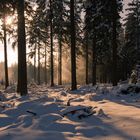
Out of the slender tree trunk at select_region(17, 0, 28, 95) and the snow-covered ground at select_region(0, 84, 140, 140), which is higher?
the slender tree trunk at select_region(17, 0, 28, 95)

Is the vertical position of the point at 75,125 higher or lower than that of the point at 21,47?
lower

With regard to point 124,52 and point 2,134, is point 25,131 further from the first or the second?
point 124,52

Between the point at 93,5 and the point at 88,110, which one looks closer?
the point at 88,110

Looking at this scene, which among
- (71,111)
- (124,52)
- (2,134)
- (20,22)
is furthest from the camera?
(124,52)

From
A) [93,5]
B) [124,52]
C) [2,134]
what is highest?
[93,5]

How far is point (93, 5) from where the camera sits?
35500 mm

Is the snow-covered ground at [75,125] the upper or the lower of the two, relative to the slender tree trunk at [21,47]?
lower

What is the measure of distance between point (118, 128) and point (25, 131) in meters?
2.01

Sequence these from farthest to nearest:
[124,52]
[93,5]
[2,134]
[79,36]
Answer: [124,52], [79,36], [93,5], [2,134]

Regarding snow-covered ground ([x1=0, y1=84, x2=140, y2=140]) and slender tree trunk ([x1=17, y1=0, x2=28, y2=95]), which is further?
slender tree trunk ([x1=17, y1=0, x2=28, y2=95])

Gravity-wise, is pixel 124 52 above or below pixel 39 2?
below

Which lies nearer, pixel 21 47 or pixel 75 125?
pixel 75 125

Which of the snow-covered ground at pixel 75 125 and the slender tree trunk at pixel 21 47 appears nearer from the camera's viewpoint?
the snow-covered ground at pixel 75 125

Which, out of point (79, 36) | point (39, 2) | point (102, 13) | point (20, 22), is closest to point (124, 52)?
point (79, 36)
